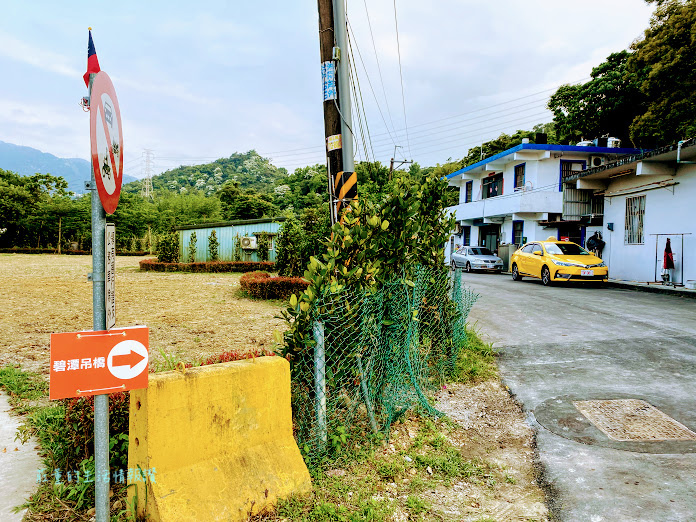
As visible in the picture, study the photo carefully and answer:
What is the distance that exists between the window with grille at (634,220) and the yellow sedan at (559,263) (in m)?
2.66

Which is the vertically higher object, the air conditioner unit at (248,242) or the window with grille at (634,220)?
the window with grille at (634,220)

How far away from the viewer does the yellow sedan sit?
15594mm

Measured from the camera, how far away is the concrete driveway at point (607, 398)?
2.98 metres

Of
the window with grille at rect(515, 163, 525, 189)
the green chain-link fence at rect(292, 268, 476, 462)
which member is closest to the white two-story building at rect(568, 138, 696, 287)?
the window with grille at rect(515, 163, 525, 189)

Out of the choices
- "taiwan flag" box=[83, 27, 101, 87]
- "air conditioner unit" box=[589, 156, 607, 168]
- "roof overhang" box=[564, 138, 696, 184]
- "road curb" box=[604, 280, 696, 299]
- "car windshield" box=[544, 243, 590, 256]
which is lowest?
"road curb" box=[604, 280, 696, 299]

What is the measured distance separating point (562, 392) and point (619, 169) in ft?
52.4

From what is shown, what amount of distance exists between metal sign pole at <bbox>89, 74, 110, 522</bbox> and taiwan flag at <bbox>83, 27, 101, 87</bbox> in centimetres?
4

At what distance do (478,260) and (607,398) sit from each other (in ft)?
65.1

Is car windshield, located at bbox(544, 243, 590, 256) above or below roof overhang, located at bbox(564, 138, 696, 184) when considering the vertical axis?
below

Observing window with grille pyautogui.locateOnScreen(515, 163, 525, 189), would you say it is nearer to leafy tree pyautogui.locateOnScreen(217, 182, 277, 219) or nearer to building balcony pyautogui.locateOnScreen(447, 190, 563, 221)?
building balcony pyautogui.locateOnScreen(447, 190, 563, 221)

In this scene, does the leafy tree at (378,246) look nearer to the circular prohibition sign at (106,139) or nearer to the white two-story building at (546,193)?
the circular prohibition sign at (106,139)

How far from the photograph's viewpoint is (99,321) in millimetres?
2043

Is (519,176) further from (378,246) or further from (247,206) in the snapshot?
(247,206)

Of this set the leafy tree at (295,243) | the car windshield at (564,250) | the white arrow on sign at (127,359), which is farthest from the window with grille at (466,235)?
the white arrow on sign at (127,359)
